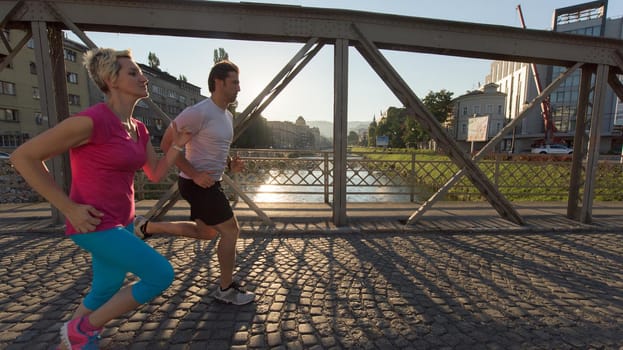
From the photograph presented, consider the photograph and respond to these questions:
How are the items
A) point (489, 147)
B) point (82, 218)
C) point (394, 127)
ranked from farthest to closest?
point (394, 127)
point (489, 147)
point (82, 218)

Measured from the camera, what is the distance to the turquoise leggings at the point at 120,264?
1517mm

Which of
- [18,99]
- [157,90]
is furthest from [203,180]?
[157,90]

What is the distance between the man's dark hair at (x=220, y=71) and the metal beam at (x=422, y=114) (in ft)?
9.23

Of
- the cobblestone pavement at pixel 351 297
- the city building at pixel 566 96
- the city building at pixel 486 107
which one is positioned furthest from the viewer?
the city building at pixel 486 107

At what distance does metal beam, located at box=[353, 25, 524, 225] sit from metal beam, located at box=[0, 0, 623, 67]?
0.79 feet

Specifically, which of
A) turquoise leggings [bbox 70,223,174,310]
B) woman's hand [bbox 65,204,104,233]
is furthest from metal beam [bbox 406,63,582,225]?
woman's hand [bbox 65,204,104,233]

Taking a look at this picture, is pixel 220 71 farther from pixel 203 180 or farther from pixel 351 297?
pixel 351 297

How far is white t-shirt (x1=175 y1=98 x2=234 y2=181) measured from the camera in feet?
7.09

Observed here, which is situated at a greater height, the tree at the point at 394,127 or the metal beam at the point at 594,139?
the tree at the point at 394,127

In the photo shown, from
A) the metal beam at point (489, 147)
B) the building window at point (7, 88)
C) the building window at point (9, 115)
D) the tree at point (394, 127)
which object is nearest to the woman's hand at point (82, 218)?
the metal beam at point (489, 147)

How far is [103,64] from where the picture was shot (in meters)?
1.59

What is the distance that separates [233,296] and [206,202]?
0.94 m

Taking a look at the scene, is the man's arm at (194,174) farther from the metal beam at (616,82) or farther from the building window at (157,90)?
the building window at (157,90)

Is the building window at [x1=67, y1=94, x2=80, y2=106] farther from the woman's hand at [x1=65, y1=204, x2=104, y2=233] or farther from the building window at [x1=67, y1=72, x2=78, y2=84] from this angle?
the woman's hand at [x1=65, y1=204, x2=104, y2=233]
